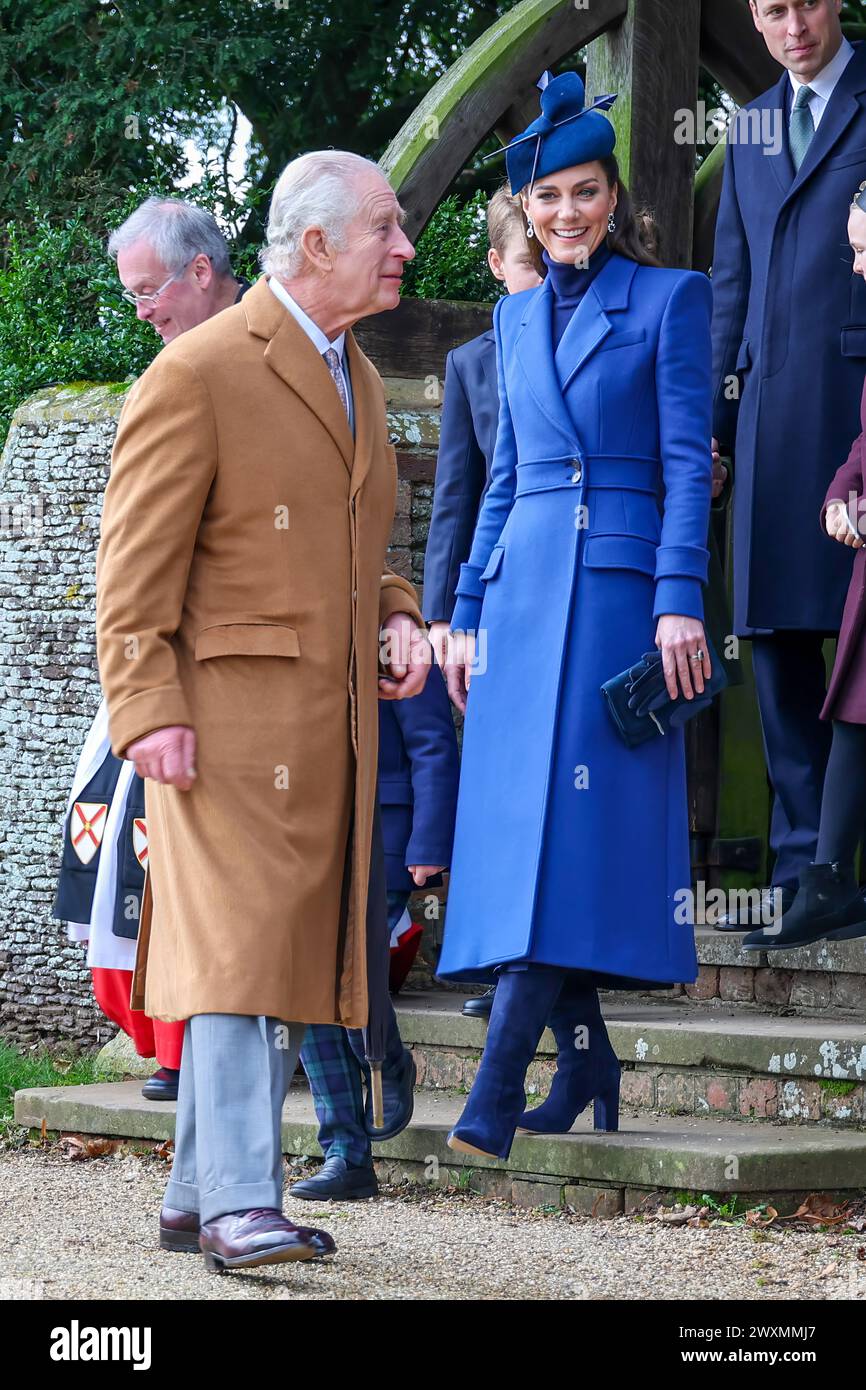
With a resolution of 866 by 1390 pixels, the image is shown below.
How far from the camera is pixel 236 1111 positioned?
3.26 metres

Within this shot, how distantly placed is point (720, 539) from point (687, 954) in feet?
8.44

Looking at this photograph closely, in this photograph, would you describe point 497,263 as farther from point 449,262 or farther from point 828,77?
point 449,262

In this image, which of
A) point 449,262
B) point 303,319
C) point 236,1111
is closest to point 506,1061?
point 236,1111

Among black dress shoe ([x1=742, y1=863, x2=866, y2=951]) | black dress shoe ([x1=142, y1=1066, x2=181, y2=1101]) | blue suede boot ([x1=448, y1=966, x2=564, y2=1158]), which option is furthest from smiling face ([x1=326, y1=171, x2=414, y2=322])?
black dress shoe ([x1=142, y1=1066, x2=181, y2=1101])

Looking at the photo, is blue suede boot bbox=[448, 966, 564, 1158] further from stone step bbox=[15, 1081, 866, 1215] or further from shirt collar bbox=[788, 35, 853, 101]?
shirt collar bbox=[788, 35, 853, 101]

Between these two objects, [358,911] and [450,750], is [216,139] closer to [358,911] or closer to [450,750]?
[450,750]

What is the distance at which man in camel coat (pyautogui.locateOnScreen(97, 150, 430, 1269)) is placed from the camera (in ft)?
10.7

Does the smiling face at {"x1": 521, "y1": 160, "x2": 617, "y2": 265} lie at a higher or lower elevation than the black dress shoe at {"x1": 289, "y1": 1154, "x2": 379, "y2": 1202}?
higher

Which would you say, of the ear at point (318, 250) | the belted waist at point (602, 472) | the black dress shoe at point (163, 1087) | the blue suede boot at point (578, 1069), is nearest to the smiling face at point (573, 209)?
the belted waist at point (602, 472)

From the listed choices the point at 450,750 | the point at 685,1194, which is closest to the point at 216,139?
the point at 450,750

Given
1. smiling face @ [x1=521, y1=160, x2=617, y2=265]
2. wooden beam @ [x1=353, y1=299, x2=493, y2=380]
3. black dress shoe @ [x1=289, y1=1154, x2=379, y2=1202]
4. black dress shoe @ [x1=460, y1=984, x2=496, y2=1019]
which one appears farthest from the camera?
wooden beam @ [x1=353, y1=299, x2=493, y2=380]

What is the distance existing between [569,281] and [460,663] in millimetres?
835

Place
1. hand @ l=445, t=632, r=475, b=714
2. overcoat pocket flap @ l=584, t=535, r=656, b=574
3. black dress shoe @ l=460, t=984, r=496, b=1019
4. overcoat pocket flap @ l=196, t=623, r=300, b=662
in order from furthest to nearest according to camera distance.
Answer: black dress shoe @ l=460, t=984, r=496, b=1019 < hand @ l=445, t=632, r=475, b=714 < overcoat pocket flap @ l=584, t=535, r=656, b=574 < overcoat pocket flap @ l=196, t=623, r=300, b=662

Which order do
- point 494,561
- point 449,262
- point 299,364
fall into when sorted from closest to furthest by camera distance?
point 299,364 < point 494,561 < point 449,262
